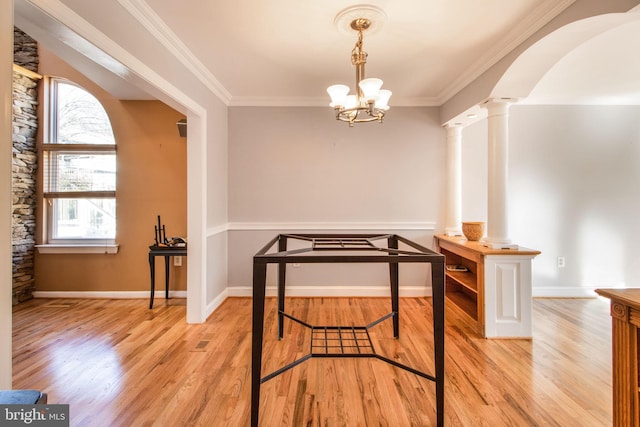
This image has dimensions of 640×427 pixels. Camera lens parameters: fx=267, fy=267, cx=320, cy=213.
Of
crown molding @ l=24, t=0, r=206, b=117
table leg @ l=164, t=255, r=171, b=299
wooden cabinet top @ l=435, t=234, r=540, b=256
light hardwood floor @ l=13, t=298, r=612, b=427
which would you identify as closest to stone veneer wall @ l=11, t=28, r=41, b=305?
light hardwood floor @ l=13, t=298, r=612, b=427

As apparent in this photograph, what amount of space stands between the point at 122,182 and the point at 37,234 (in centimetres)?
123

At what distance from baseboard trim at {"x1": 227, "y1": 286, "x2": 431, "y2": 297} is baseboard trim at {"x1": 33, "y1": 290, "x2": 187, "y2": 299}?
74cm

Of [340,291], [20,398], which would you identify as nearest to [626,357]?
[20,398]

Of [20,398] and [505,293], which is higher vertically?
[20,398]

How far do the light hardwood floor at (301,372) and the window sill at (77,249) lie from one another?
74 cm

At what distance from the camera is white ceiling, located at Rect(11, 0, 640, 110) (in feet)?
5.71

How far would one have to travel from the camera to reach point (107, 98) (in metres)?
3.32

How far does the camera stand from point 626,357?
1131 millimetres

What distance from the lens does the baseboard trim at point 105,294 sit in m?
3.35

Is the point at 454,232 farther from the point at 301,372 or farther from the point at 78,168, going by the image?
the point at 78,168

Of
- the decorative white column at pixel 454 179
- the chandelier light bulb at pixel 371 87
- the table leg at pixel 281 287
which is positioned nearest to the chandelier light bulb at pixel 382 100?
the chandelier light bulb at pixel 371 87

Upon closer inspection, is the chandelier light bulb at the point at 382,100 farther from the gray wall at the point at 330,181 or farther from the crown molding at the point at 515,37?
the gray wall at the point at 330,181

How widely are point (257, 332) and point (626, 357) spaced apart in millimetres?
1649

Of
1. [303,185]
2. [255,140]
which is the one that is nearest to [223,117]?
[255,140]
